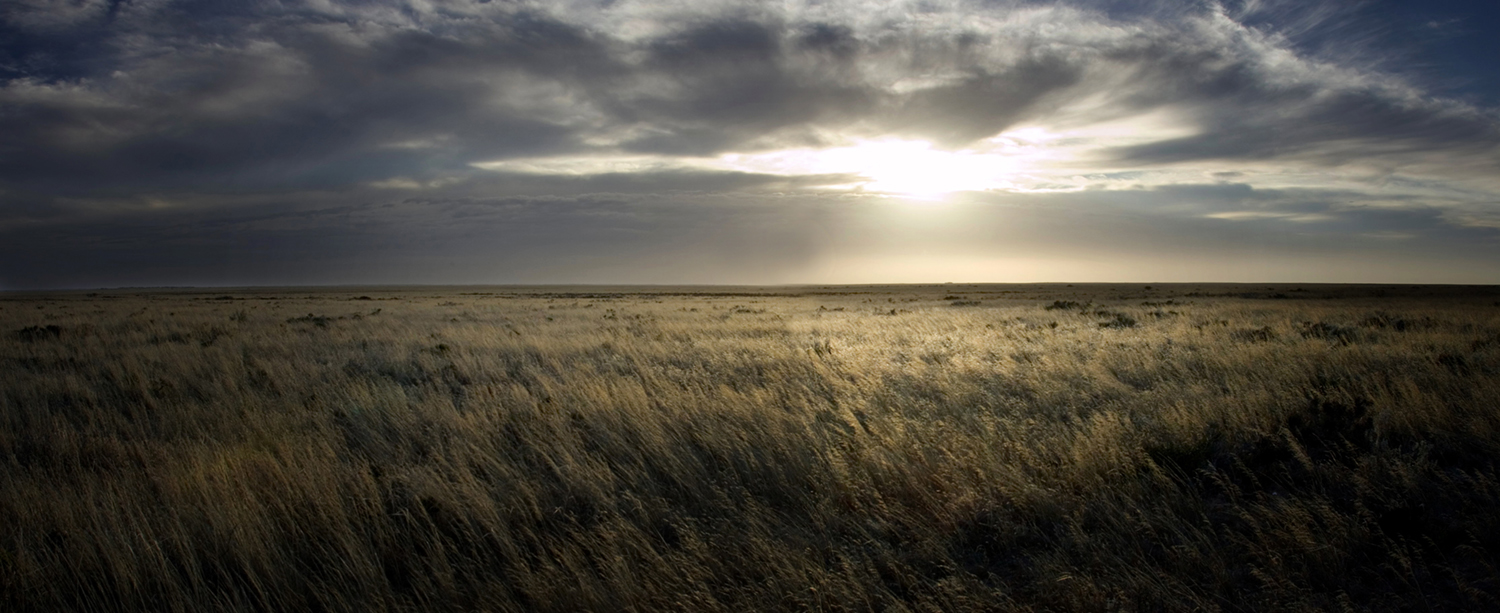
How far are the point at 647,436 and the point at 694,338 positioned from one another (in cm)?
1166

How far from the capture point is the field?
11.6 feet

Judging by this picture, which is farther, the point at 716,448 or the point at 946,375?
the point at 946,375

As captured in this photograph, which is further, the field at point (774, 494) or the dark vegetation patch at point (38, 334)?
the dark vegetation patch at point (38, 334)

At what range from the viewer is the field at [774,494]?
3.54 m

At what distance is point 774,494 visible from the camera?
16.5 feet

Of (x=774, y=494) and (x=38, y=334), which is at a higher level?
(x=38, y=334)

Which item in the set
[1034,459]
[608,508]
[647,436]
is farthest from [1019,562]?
[647,436]

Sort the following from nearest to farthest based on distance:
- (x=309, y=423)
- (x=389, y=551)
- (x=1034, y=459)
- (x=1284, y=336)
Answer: (x=389, y=551) → (x=1034, y=459) → (x=309, y=423) → (x=1284, y=336)

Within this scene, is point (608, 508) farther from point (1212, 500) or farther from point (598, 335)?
point (598, 335)

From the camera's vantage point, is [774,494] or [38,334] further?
[38,334]

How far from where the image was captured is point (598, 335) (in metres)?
19.2

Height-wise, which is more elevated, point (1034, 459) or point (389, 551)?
point (1034, 459)

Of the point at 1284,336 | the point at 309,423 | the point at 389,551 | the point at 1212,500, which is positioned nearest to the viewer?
the point at 389,551

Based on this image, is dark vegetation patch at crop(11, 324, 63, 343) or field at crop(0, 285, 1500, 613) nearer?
field at crop(0, 285, 1500, 613)
